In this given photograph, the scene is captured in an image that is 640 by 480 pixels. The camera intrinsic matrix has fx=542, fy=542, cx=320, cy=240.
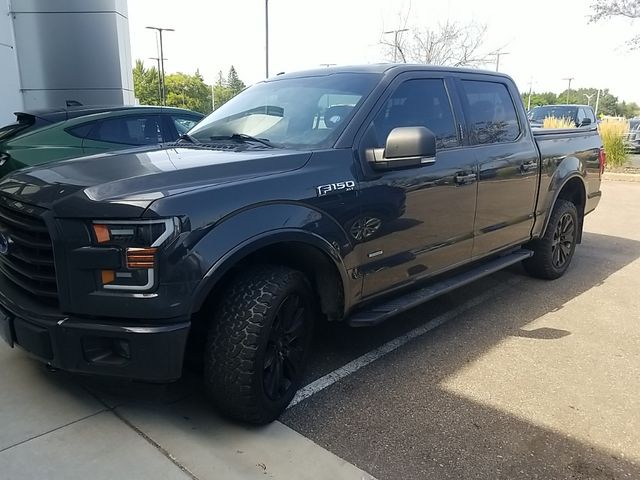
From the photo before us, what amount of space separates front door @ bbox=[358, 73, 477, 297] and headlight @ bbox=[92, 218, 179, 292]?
1.17m

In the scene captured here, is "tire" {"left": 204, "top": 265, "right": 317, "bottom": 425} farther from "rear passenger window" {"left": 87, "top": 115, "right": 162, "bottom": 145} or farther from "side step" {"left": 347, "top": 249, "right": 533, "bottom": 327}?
"rear passenger window" {"left": 87, "top": 115, "right": 162, "bottom": 145}

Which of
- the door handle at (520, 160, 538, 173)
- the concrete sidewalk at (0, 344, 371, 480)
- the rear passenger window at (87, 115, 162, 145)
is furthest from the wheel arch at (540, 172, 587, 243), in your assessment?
the rear passenger window at (87, 115, 162, 145)

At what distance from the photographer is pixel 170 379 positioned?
8.19 feet

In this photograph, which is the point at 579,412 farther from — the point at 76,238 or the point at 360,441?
the point at 76,238

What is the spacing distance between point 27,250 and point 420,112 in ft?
8.50

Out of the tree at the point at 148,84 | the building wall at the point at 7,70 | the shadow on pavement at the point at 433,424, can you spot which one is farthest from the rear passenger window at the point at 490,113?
the tree at the point at 148,84

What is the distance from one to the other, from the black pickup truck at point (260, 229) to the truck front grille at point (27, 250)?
0.01 metres

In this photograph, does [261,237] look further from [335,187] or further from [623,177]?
[623,177]

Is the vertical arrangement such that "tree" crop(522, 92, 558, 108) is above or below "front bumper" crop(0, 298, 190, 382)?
above

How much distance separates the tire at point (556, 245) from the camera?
5375 mm

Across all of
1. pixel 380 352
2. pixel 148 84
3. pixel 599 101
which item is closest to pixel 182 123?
pixel 380 352

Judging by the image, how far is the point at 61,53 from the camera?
12.1 metres

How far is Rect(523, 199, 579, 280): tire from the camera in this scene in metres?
5.38

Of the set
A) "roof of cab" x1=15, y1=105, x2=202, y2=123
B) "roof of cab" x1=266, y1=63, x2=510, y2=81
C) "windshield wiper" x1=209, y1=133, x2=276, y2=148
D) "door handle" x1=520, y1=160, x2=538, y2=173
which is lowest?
"door handle" x1=520, y1=160, x2=538, y2=173
